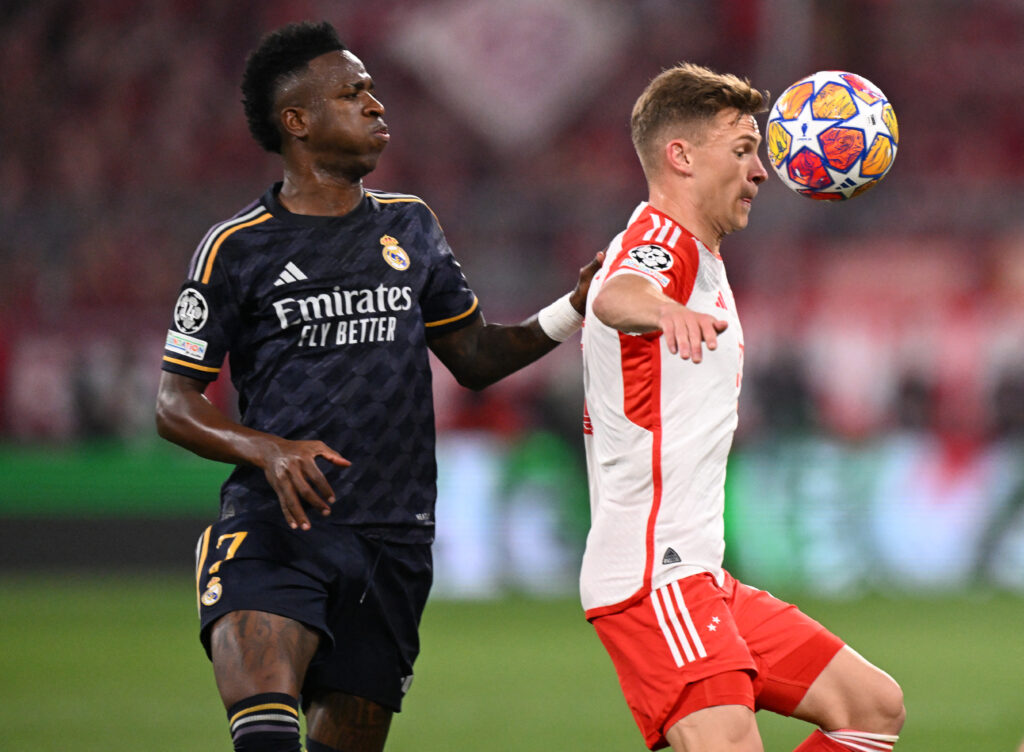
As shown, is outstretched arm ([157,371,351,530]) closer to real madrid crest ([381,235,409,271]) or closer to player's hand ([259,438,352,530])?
player's hand ([259,438,352,530])

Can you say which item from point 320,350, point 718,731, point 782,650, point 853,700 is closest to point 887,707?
point 853,700

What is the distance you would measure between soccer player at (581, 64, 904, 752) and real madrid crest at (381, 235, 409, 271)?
72cm

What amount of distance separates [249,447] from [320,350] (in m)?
0.43

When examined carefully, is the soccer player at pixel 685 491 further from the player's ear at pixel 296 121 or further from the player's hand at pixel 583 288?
the player's ear at pixel 296 121

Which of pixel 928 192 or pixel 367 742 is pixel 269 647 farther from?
pixel 928 192

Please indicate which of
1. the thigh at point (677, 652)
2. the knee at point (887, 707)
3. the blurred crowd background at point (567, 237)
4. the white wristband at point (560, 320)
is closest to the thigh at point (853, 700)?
the knee at point (887, 707)

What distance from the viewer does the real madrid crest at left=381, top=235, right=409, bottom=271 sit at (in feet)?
14.8

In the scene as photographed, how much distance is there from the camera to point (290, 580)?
4.14 m

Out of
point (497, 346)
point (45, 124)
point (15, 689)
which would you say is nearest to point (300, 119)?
point (497, 346)

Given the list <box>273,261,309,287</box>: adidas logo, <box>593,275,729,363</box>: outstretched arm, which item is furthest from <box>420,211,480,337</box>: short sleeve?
<box>593,275,729,363</box>: outstretched arm

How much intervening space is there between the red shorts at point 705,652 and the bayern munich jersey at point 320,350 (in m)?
0.82

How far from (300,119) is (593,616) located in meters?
1.81

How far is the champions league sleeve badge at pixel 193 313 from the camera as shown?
169 inches

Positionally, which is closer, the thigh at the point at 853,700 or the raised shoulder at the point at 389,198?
the thigh at the point at 853,700
